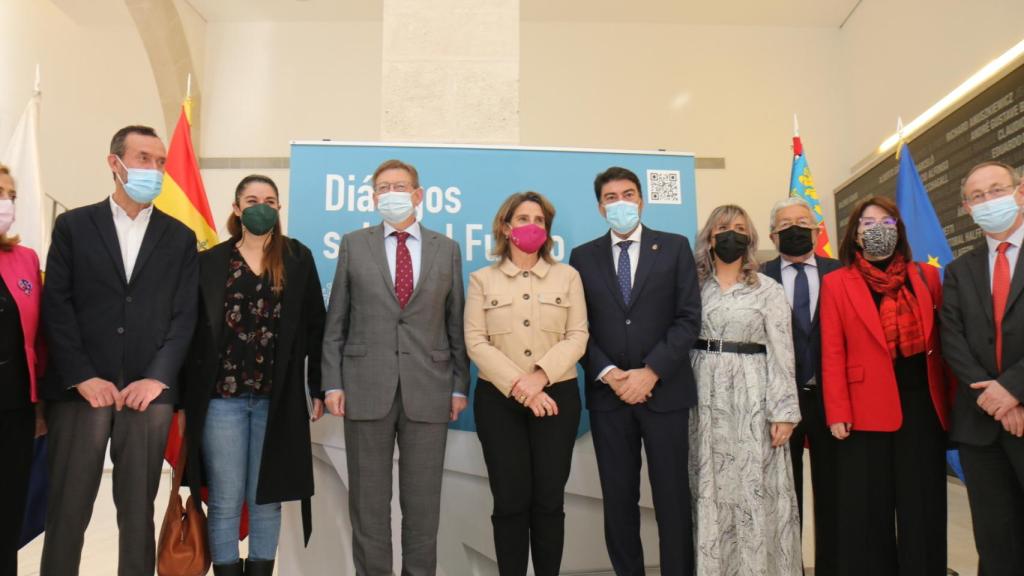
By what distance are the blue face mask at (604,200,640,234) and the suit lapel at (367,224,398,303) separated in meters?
0.86

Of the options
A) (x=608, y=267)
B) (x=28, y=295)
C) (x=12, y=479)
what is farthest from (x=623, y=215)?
(x=12, y=479)

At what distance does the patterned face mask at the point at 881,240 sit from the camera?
242 centimetres

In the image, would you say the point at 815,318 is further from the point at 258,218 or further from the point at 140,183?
the point at 140,183

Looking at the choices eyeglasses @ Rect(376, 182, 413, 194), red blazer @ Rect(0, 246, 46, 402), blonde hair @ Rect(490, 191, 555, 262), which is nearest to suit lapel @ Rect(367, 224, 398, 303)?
eyeglasses @ Rect(376, 182, 413, 194)

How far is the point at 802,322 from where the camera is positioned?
2.75m

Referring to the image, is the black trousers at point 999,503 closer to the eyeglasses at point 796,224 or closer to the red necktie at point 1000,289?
the red necktie at point 1000,289

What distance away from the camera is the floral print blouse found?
7.45 feet

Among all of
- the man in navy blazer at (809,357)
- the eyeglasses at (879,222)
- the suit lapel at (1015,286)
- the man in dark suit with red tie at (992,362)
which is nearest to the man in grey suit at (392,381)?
the man in navy blazer at (809,357)

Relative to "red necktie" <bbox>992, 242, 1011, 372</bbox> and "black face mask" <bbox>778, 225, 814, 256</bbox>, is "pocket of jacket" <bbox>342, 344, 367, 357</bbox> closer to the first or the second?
"black face mask" <bbox>778, 225, 814, 256</bbox>

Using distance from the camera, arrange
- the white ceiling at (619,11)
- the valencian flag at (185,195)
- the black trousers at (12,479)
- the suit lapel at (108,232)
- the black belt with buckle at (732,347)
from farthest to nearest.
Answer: the white ceiling at (619,11)
the valencian flag at (185,195)
the black belt with buckle at (732,347)
the suit lapel at (108,232)
the black trousers at (12,479)

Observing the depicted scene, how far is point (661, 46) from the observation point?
304 inches

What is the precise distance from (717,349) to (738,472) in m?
0.43

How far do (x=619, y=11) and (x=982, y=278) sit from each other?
240 inches

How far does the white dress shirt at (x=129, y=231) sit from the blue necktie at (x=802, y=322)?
2478mm
